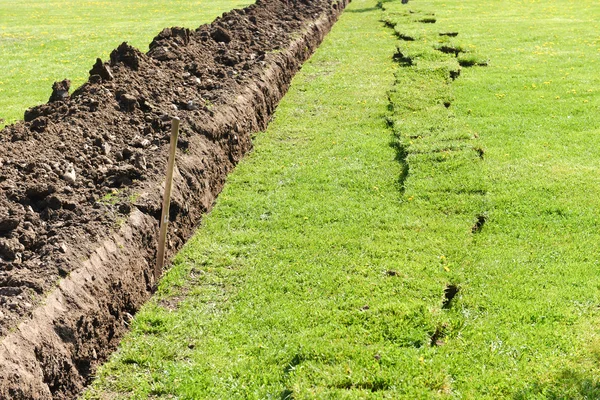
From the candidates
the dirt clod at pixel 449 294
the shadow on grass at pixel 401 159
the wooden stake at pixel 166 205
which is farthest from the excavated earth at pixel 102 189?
the dirt clod at pixel 449 294

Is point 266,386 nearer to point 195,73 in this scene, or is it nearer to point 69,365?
point 69,365

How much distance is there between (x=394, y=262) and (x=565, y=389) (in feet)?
6.95

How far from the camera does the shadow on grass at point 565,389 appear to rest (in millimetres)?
4680

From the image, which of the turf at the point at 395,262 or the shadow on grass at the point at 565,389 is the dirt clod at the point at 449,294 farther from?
the shadow on grass at the point at 565,389

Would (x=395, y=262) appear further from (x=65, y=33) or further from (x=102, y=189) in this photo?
(x=65, y=33)

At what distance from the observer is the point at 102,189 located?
21.9 feet

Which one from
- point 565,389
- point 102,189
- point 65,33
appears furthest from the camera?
point 65,33

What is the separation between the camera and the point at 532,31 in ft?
62.3

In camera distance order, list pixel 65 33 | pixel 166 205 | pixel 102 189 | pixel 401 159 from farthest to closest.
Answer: pixel 65 33, pixel 401 159, pixel 102 189, pixel 166 205

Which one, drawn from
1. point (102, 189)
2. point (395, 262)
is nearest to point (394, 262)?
point (395, 262)

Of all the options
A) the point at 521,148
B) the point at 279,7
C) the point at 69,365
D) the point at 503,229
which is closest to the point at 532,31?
the point at 279,7

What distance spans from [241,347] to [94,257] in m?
1.35

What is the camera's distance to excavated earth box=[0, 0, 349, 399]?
469 cm

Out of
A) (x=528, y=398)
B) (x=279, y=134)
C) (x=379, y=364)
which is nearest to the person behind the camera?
(x=528, y=398)
